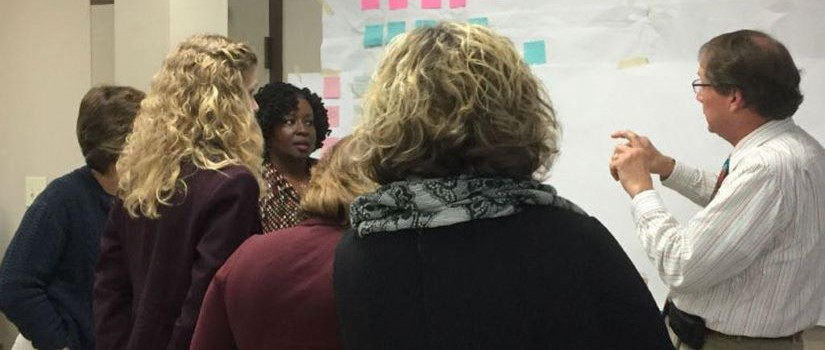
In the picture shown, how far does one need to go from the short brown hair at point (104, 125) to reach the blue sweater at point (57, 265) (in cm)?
10

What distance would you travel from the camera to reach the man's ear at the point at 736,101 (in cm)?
176

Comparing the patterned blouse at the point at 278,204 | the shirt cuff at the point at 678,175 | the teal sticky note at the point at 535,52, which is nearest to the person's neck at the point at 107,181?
the patterned blouse at the point at 278,204

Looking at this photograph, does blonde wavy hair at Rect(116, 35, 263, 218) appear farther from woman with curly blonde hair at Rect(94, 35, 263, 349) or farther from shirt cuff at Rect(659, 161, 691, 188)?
shirt cuff at Rect(659, 161, 691, 188)

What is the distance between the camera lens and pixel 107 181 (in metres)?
2.10

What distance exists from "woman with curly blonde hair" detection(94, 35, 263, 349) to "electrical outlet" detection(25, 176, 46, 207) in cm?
148

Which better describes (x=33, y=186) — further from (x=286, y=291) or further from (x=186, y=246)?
(x=286, y=291)

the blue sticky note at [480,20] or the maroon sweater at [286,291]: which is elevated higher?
the blue sticky note at [480,20]

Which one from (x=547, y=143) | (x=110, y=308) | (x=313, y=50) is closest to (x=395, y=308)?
(x=547, y=143)

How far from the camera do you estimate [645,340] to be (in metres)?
0.99

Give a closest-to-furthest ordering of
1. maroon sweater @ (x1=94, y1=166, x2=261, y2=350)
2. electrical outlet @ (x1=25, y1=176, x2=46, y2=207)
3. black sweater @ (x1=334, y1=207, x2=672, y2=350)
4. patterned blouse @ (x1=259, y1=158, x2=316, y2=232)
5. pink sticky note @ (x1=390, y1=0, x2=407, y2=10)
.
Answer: black sweater @ (x1=334, y1=207, x2=672, y2=350)
maroon sweater @ (x1=94, y1=166, x2=261, y2=350)
patterned blouse @ (x1=259, y1=158, x2=316, y2=232)
pink sticky note @ (x1=390, y1=0, x2=407, y2=10)
electrical outlet @ (x1=25, y1=176, x2=46, y2=207)

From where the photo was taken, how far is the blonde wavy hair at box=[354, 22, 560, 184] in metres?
1.00

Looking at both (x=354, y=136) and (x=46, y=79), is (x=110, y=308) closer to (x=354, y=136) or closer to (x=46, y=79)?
(x=354, y=136)

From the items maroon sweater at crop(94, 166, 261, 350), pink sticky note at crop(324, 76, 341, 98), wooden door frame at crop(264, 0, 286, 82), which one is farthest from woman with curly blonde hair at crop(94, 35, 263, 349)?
wooden door frame at crop(264, 0, 286, 82)

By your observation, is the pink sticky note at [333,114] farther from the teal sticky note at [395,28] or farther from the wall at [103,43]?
the wall at [103,43]
